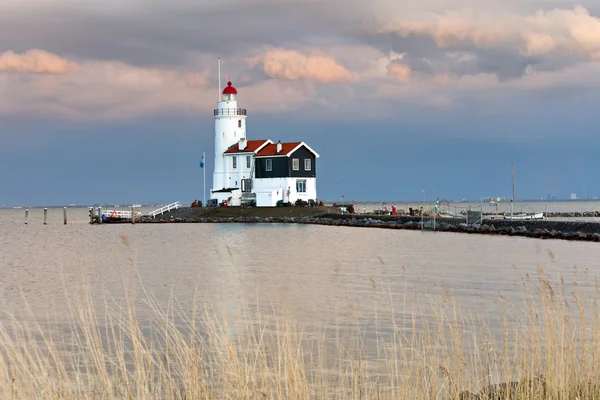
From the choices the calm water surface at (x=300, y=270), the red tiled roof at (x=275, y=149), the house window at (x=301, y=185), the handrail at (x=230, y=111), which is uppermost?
the handrail at (x=230, y=111)

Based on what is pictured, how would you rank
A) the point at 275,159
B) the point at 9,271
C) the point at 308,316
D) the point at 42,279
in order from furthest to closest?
the point at 275,159 < the point at 9,271 < the point at 42,279 < the point at 308,316

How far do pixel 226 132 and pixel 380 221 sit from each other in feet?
62.7

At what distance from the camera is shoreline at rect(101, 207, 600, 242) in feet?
166

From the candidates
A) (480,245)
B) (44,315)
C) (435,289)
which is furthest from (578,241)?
(44,315)

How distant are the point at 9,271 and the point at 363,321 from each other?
2110cm

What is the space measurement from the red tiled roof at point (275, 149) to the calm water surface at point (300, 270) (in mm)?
16523

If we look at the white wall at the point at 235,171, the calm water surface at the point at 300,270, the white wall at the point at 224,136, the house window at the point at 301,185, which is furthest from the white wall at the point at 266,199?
the calm water surface at the point at 300,270

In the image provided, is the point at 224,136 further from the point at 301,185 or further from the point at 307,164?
the point at 301,185

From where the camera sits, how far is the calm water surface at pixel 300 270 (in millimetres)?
19938

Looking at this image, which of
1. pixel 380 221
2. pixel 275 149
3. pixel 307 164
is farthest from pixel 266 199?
pixel 380 221

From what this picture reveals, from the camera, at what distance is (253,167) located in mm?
72875

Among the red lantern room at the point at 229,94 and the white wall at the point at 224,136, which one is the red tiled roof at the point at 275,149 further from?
the red lantern room at the point at 229,94

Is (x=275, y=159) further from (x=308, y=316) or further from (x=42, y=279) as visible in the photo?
(x=308, y=316)

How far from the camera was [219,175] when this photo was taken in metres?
75.8
